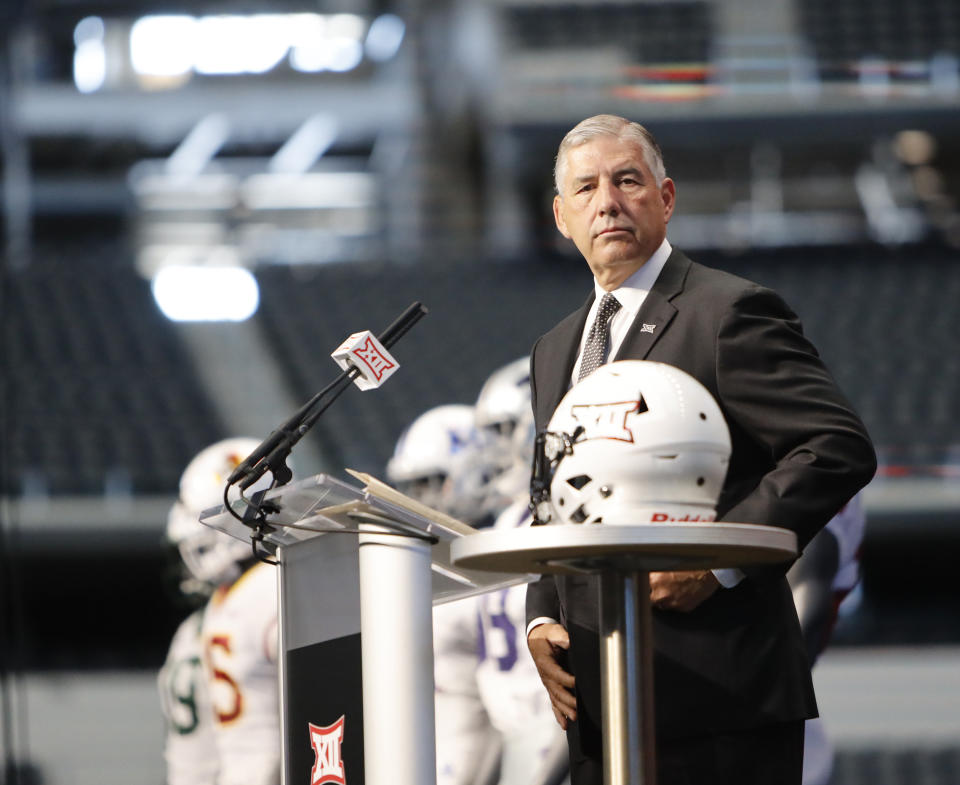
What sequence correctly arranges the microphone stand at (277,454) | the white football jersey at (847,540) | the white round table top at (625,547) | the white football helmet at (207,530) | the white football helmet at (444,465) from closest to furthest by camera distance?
the white round table top at (625,547) → the microphone stand at (277,454) → the white football jersey at (847,540) → the white football helmet at (207,530) → the white football helmet at (444,465)

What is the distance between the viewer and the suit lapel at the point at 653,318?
1951 millimetres

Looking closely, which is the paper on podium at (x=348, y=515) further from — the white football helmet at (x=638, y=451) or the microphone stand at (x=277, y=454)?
the white football helmet at (x=638, y=451)

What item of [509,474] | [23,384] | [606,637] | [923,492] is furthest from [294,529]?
[23,384]

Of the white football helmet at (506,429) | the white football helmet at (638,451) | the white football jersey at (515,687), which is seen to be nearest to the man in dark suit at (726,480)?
the white football helmet at (638,451)

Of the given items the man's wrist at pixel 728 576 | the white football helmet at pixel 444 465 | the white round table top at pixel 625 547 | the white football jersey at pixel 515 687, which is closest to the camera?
the white round table top at pixel 625 547

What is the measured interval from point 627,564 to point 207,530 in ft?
8.53

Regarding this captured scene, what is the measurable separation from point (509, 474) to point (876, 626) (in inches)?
202

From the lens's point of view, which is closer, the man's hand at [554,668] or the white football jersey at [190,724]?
the man's hand at [554,668]

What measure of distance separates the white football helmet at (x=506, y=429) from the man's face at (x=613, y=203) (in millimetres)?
2071

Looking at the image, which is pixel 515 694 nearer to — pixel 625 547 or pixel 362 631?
pixel 362 631

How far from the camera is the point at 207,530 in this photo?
4070 millimetres

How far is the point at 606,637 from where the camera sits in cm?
167

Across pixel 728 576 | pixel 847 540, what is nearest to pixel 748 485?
pixel 728 576

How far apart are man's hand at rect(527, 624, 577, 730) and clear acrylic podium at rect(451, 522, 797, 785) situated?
0.96 feet
